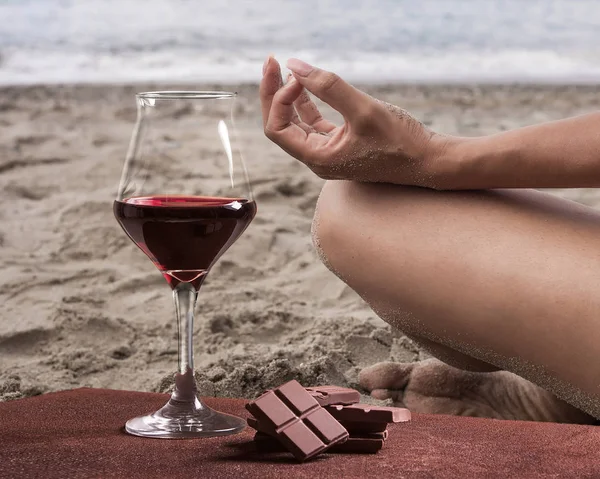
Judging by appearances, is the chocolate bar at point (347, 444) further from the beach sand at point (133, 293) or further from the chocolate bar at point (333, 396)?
the beach sand at point (133, 293)

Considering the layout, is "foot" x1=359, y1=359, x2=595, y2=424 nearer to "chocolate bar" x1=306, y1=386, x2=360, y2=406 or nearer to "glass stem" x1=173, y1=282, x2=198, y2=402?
"chocolate bar" x1=306, y1=386, x2=360, y2=406

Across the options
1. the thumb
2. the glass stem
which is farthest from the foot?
the thumb

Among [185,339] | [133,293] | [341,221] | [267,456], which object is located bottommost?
[133,293]

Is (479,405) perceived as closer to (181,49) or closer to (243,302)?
(243,302)

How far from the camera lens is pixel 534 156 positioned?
127 cm

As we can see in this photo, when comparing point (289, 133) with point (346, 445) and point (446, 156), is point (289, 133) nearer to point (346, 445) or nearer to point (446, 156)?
point (446, 156)

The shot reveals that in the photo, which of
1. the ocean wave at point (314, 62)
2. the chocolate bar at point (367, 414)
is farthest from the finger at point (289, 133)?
the ocean wave at point (314, 62)

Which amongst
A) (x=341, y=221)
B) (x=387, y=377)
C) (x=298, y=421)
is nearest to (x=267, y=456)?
(x=298, y=421)

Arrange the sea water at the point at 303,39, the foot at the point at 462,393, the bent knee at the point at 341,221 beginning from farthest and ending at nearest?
the sea water at the point at 303,39 → the foot at the point at 462,393 → the bent knee at the point at 341,221

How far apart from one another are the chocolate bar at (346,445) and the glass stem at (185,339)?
0.13 m

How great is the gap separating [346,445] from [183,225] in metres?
0.36

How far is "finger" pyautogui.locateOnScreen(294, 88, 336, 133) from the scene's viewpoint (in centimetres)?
147

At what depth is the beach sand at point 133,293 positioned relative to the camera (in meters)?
1.90

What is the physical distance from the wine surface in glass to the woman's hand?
0.47 ft
